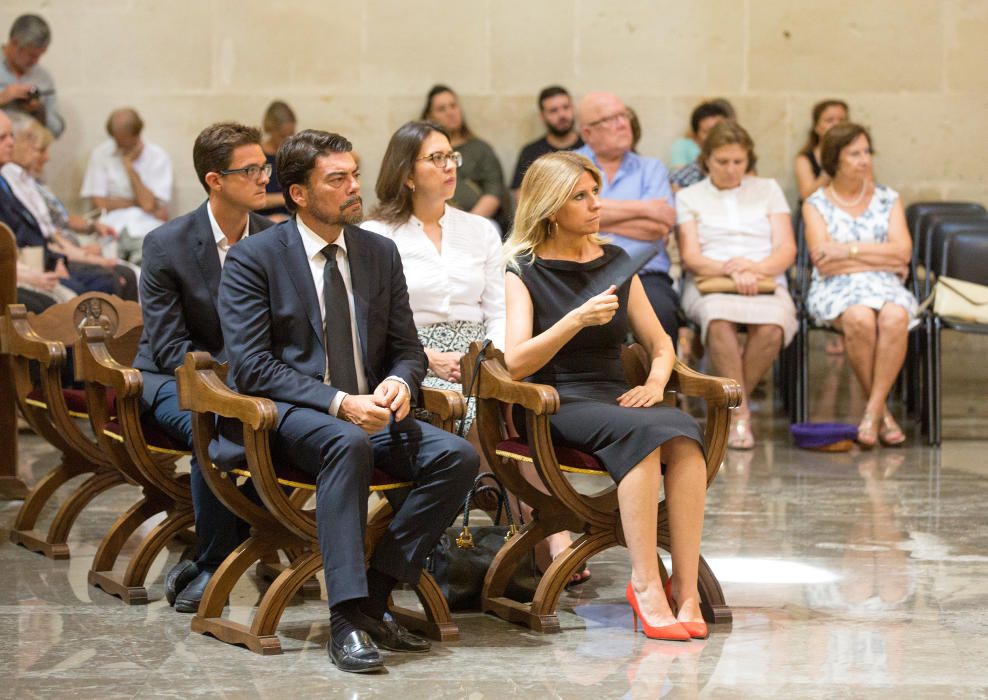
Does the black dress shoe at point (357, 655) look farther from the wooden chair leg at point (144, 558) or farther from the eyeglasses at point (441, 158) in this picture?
the eyeglasses at point (441, 158)

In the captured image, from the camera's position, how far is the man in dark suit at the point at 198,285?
4.20 m

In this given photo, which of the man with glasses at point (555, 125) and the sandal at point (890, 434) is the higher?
the man with glasses at point (555, 125)

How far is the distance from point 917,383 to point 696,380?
4070mm

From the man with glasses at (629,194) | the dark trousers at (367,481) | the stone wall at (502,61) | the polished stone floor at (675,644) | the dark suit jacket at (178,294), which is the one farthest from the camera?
the stone wall at (502,61)

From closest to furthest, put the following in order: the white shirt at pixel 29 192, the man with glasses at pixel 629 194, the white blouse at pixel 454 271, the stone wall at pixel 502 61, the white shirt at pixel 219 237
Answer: the white shirt at pixel 219 237, the white blouse at pixel 454 271, the man with glasses at pixel 629 194, the white shirt at pixel 29 192, the stone wall at pixel 502 61

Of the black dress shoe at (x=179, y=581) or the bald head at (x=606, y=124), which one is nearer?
the black dress shoe at (x=179, y=581)

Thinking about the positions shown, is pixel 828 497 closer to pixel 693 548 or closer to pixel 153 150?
pixel 693 548

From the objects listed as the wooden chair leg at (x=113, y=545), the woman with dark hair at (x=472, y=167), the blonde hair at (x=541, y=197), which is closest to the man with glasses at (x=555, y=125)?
the woman with dark hair at (x=472, y=167)

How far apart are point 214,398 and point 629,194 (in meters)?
3.76

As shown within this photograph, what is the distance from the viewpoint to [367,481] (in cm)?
361

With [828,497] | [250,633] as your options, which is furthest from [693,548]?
[828,497]

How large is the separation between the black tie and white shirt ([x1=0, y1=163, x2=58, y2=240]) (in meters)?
4.08

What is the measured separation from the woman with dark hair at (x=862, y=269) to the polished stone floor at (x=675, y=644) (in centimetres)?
152

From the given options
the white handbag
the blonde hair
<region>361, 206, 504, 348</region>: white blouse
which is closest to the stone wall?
the white handbag
